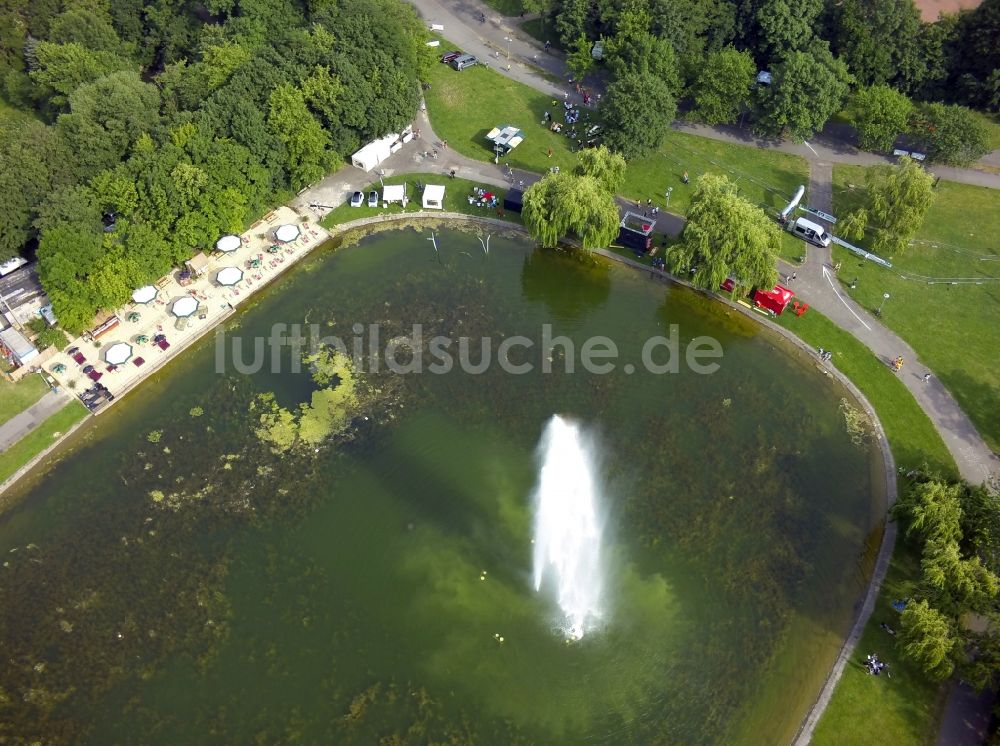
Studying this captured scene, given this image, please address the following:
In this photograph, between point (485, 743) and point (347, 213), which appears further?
point (347, 213)

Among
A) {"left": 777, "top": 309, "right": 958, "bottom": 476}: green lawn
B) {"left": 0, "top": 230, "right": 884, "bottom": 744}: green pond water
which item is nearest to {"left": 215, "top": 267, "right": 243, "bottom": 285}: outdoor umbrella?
{"left": 0, "top": 230, "right": 884, "bottom": 744}: green pond water

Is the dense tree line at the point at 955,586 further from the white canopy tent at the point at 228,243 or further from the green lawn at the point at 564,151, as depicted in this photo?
the white canopy tent at the point at 228,243

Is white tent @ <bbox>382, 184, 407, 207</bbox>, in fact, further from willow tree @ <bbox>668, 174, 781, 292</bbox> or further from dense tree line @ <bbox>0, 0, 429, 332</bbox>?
willow tree @ <bbox>668, 174, 781, 292</bbox>

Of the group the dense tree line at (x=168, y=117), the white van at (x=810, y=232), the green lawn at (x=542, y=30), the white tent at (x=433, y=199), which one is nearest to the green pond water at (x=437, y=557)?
the dense tree line at (x=168, y=117)

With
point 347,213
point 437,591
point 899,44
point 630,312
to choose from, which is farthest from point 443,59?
point 437,591

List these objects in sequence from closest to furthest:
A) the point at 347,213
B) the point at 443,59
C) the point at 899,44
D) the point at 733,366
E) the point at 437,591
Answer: the point at 437,591 → the point at 733,366 → the point at 347,213 → the point at 899,44 → the point at 443,59

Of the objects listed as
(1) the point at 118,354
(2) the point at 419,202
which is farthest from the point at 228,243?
(2) the point at 419,202

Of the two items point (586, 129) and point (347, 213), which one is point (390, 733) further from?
point (586, 129)

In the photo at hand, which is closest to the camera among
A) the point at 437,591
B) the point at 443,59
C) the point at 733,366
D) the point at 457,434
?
the point at 437,591
